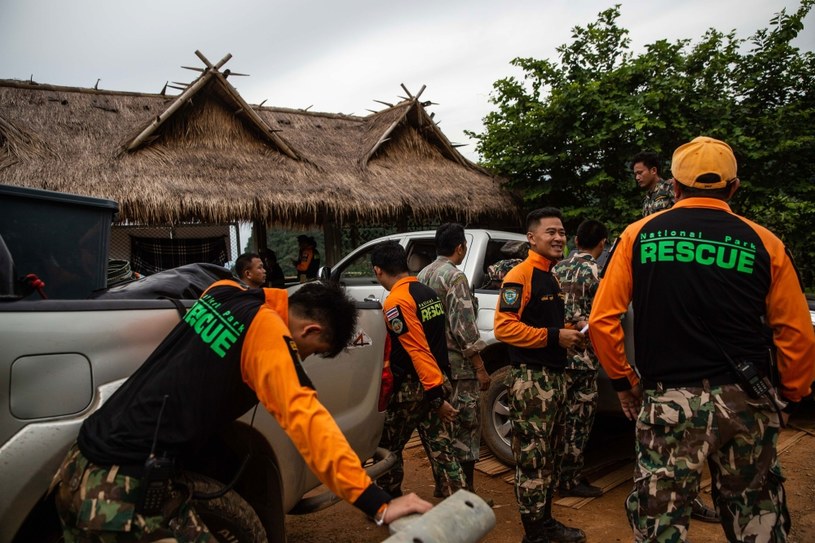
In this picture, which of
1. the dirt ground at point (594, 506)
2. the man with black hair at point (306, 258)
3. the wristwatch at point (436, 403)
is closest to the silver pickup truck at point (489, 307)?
the dirt ground at point (594, 506)

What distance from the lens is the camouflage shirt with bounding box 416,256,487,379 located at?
381cm

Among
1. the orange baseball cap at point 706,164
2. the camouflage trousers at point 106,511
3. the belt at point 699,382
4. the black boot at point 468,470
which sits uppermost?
the orange baseball cap at point 706,164

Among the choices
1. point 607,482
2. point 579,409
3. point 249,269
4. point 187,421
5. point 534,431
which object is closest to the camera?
point 187,421

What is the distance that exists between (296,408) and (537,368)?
203 centimetres

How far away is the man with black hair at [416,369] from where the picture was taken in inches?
135

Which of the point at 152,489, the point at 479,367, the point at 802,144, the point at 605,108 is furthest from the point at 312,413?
the point at 802,144

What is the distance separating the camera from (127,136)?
388 inches

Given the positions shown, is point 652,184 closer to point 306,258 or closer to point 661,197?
point 661,197

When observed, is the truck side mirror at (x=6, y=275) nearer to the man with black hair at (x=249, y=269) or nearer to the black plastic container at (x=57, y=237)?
the black plastic container at (x=57, y=237)

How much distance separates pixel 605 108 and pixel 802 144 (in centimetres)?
335

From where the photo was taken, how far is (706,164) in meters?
2.40

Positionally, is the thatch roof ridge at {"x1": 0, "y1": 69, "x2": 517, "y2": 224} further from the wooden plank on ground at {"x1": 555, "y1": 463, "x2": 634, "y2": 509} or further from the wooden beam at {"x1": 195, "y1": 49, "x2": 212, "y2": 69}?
the wooden plank on ground at {"x1": 555, "y1": 463, "x2": 634, "y2": 509}

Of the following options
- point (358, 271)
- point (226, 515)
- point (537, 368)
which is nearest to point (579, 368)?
point (537, 368)

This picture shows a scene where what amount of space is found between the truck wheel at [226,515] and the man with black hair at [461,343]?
185 centimetres
